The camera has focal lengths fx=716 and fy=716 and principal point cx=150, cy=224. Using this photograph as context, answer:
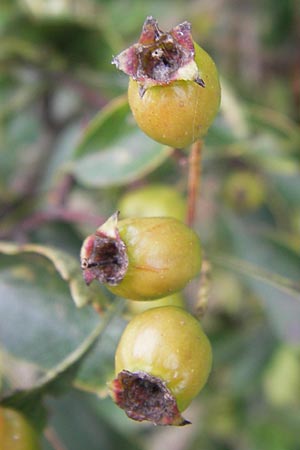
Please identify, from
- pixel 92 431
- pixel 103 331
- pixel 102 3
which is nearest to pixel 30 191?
pixel 92 431

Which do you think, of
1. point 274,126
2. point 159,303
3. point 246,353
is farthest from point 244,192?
point 159,303

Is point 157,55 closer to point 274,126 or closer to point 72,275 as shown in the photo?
point 72,275

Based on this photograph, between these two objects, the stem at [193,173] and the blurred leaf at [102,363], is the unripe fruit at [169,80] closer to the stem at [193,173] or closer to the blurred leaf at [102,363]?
the stem at [193,173]

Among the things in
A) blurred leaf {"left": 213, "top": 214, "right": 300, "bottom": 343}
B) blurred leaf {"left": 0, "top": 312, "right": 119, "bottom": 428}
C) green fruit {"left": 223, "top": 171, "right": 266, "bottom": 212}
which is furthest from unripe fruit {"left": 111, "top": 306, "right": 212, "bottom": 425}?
green fruit {"left": 223, "top": 171, "right": 266, "bottom": 212}

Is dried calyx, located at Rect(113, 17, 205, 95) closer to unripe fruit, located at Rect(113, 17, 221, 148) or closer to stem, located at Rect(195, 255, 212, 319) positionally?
unripe fruit, located at Rect(113, 17, 221, 148)

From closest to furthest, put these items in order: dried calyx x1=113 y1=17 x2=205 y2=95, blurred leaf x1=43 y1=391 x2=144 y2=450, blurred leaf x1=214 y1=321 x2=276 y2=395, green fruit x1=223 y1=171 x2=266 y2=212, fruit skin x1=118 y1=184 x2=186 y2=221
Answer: dried calyx x1=113 y1=17 x2=205 y2=95 < fruit skin x1=118 y1=184 x2=186 y2=221 < blurred leaf x1=43 y1=391 x2=144 y2=450 < green fruit x1=223 y1=171 x2=266 y2=212 < blurred leaf x1=214 y1=321 x2=276 y2=395

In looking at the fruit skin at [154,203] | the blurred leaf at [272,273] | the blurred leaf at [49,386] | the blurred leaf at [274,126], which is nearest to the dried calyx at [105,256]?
the blurred leaf at [49,386]

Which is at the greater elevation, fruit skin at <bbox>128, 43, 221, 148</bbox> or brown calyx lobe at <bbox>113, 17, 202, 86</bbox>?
brown calyx lobe at <bbox>113, 17, 202, 86</bbox>
